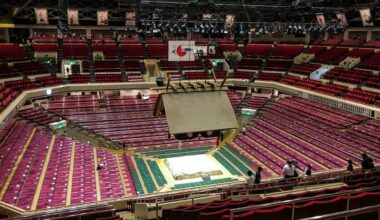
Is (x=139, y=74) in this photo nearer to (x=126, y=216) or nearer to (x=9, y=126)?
(x=9, y=126)

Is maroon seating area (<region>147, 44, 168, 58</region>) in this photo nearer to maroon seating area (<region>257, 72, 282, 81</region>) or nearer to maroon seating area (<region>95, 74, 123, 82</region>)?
maroon seating area (<region>95, 74, 123, 82</region>)

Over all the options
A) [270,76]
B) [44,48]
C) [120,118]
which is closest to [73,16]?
[44,48]

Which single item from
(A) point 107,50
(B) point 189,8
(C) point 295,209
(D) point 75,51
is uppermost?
(B) point 189,8

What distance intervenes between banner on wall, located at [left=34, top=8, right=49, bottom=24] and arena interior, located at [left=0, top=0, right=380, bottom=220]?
4.5 inches

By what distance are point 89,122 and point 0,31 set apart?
60.4ft

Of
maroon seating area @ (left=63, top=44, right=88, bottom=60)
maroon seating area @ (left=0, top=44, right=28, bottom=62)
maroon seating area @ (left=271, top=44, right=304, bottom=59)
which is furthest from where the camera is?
maroon seating area @ (left=271, top=44, right=304, bottom=59)

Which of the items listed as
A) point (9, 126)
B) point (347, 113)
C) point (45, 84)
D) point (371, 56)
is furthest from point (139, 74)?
point (371, 56)

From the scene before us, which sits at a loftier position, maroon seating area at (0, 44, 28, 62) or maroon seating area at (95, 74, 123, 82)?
maroon seating area at (0, 44, 28, 62)

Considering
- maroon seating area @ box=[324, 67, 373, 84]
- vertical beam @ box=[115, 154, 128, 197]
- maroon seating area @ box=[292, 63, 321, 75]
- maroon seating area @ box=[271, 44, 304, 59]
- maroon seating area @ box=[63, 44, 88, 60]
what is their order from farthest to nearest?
maroon seating area @ box=[271, 44, 304, 59], maroon seating area @ box=[63, 44, 88, 60], maroon seating area @ box=[292, 63, 321, 75], maroon seating area @ box=[324, 67, 373, 84], vertical beam @ box=[115, 154, 128, 197]

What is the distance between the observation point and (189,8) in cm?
2416

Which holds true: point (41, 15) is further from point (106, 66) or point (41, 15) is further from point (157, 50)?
point (157, 50)

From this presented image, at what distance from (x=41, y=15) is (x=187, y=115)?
2524 cm

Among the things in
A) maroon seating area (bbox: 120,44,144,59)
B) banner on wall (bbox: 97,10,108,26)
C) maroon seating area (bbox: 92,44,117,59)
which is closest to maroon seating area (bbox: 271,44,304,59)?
maroon seating area (bbox: 120,44,144,59)

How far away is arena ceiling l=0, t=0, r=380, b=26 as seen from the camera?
24578 mm
